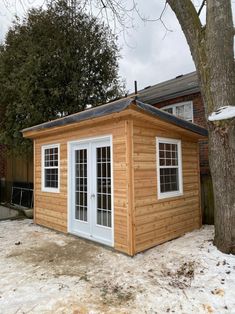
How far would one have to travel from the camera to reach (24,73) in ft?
27.1

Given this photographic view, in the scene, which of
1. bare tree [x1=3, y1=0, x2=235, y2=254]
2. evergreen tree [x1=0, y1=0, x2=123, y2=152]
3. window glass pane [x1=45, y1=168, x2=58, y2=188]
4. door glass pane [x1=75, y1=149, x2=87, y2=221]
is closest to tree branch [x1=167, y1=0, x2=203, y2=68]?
bare tree [x1=3, y1=0, x2=235, y2=254]

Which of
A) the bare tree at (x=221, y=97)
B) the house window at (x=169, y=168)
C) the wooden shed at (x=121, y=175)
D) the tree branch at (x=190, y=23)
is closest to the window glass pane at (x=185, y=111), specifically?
the wooden shed at (x=121, y=175)

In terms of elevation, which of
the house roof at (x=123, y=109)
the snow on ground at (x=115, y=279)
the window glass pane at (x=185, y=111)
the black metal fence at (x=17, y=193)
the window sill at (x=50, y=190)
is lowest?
the snow on ground at (x=115, y=279)

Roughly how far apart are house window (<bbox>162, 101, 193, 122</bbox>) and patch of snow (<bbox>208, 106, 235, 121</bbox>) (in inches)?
162

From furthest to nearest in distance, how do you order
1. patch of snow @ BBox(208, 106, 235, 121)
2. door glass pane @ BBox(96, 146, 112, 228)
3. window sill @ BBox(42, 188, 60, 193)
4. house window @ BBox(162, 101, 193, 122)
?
house window @ BBox(162, 101, 193, 122) < window sill @ BBox(42, 188, 60, 193) < door glass pane @ BBox(96, 146, 112, 228) < patch of snow @ BBox(208, 106, 235, 121)

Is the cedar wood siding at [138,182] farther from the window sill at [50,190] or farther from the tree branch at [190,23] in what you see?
the tree branch at [190,23]

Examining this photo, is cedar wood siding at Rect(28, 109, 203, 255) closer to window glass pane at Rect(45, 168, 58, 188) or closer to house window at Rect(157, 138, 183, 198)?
house window at Rect(157, 138, 183, 198)

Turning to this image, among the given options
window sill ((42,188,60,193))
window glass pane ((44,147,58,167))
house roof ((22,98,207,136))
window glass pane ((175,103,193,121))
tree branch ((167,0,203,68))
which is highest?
tree branch ((167,0,203,68))

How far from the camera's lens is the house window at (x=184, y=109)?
8.09 m

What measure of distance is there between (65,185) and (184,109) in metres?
4.95

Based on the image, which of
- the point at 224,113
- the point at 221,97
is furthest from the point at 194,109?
the point at 224,113

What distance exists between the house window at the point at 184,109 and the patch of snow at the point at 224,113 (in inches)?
162

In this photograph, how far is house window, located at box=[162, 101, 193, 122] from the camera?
8.09 m

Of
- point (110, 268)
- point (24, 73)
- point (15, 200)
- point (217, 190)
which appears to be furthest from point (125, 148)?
point (15, 200)
